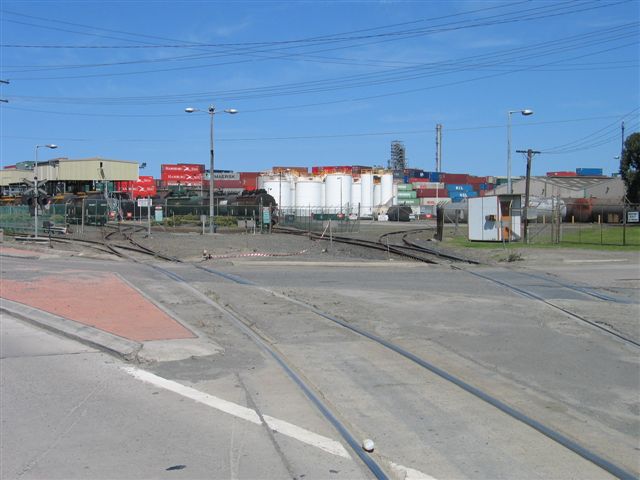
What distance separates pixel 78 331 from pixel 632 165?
7940cm

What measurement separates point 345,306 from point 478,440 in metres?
7.81

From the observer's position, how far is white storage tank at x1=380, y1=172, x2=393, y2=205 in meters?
126

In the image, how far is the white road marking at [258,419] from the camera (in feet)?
16.8

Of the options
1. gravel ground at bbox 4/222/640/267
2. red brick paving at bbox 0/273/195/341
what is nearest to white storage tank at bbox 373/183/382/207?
gravel ground at bbox 4/222/640/267

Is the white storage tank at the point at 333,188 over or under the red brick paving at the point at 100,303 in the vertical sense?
over

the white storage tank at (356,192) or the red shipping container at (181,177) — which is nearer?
the white storage tank at (356,192)

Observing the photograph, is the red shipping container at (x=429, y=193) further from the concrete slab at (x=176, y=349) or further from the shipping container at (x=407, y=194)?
the concrete slab at (x=176, y=349)

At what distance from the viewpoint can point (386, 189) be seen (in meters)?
127

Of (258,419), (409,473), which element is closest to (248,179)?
(258,419)

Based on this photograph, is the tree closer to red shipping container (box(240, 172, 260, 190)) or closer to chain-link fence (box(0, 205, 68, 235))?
chain-link fence (box(0, 205, 68, 235))

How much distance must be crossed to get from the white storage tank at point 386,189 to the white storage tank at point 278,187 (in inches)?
901

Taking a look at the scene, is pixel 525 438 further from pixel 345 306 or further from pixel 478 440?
pixel 345 306

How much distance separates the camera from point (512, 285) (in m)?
17.9

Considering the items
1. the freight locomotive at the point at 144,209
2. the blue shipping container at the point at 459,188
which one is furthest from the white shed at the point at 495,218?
the blue shipping container at the point at 459,188
